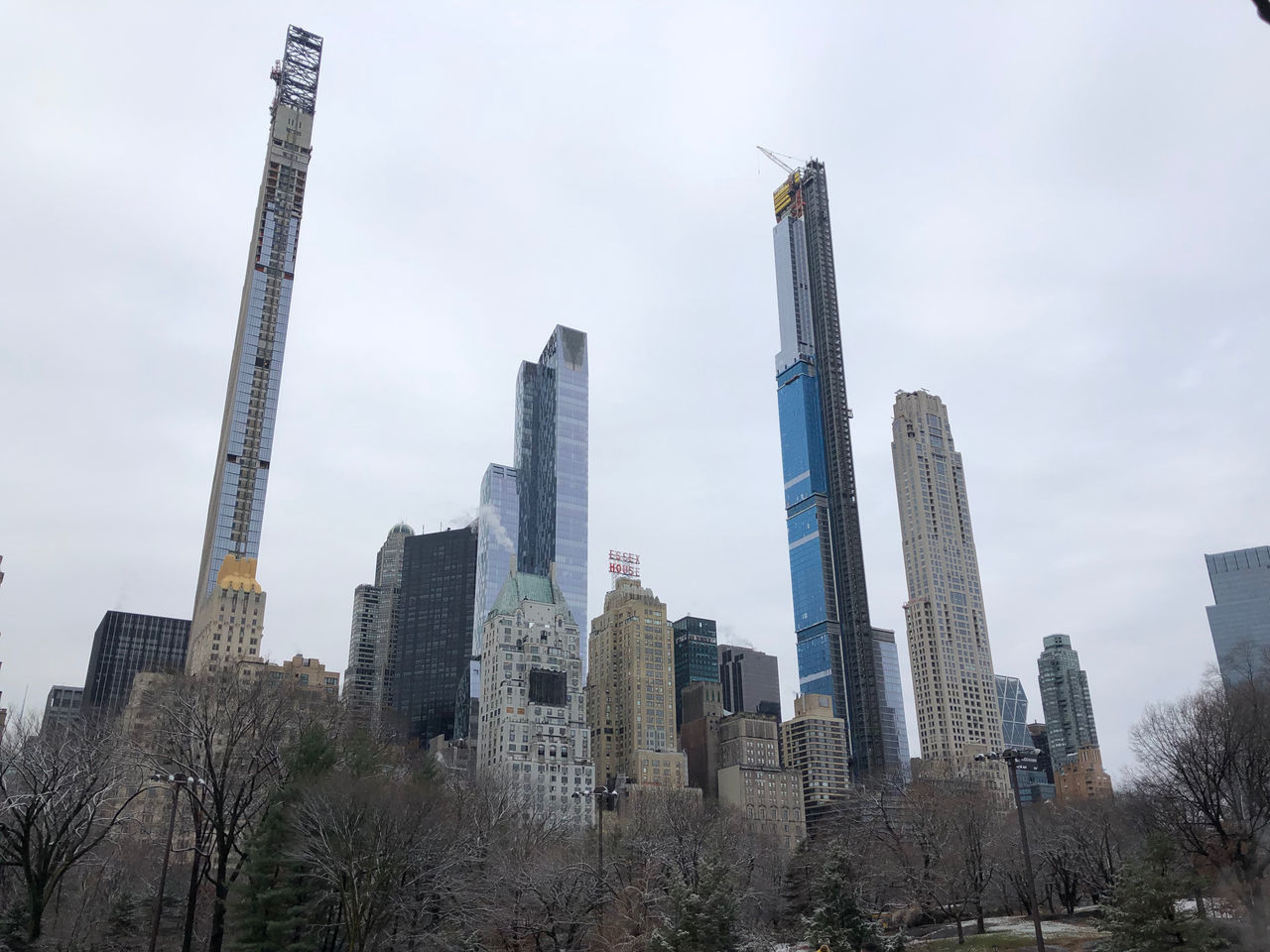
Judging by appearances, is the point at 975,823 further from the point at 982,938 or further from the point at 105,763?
the point at 105,763

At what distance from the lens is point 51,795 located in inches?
1642

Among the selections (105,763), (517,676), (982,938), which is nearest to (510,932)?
(105,763)

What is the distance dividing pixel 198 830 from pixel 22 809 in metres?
7.87

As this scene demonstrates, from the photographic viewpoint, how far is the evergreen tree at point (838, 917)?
4753cm

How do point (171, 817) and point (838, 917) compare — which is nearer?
point (171, 817)

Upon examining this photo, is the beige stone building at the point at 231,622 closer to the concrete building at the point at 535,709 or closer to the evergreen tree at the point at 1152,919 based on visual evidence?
the concrete building at the point at 535,709

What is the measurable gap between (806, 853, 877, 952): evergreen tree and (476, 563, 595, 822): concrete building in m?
111

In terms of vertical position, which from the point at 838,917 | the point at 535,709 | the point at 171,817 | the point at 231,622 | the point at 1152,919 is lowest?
the point at 838,917

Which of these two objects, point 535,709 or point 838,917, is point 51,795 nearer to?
point 838,917

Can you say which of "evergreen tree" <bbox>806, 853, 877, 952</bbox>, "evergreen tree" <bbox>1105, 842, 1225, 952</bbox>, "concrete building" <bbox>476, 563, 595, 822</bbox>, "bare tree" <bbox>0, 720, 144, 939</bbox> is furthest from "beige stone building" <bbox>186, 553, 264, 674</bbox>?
"evergreen tree" <bbox>1105, 842, 1225, 952</bbox>

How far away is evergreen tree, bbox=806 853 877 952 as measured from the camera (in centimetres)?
4753

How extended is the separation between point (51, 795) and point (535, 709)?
139 metres

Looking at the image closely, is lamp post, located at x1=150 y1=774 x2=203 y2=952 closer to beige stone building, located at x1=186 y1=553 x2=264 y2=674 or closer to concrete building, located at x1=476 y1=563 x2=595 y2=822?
concrete building, located at x1=476 y1=563 x2=595 y2=822

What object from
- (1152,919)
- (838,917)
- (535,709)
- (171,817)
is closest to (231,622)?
(535,709)
